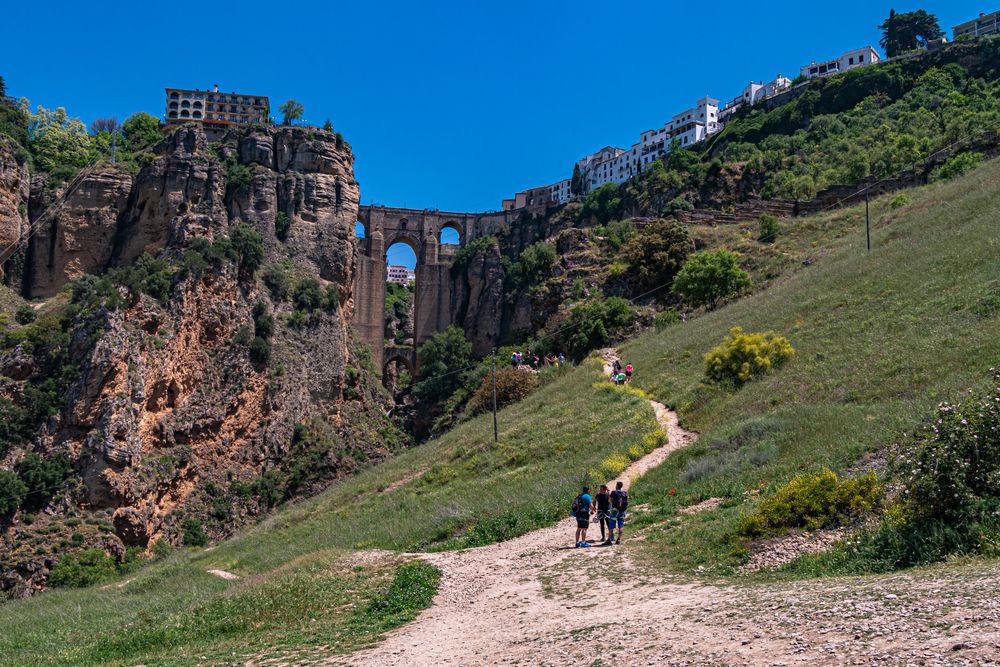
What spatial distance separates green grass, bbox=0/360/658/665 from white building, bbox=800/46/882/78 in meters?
76.5

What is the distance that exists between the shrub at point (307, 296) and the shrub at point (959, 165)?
39.7 m

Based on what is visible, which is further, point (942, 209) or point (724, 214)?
point (724, 214)

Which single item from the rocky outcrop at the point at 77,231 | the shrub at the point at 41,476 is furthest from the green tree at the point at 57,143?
the shrub at the point at 41,476

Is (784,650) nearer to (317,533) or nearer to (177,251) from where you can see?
(317,533)

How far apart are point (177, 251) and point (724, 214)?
36.7 metres

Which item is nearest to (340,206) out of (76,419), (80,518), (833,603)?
(76,419)

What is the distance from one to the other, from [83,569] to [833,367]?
29.7 m

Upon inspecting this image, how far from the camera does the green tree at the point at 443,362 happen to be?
2175 inches

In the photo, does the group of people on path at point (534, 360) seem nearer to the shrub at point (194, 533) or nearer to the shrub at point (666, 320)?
the shrub at point (666, 320)

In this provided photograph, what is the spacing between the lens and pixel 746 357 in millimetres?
24562

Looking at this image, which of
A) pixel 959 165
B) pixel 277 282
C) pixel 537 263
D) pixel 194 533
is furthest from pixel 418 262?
pixel 959 165

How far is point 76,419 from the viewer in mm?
36844

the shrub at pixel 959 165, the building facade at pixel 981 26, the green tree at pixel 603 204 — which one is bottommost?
the shrub at pixel 959 165

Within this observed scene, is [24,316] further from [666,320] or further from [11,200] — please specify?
[666,320]
